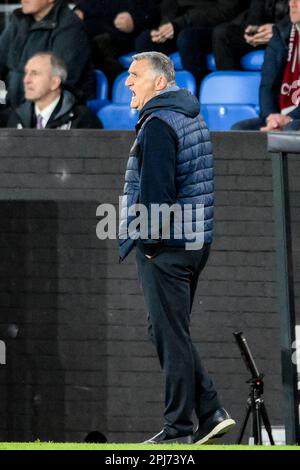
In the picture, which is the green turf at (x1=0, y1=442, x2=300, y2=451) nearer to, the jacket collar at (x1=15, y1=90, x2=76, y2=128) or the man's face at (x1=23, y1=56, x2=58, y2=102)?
the jacket collar at (x1=15, y1=90, x2=76, y2=128)

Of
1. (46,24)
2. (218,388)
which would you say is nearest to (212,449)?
(218,388)

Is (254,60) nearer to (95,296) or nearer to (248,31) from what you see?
(248,31)

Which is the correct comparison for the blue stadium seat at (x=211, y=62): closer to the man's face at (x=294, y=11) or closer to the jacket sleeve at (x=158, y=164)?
the man's face at (x=294, y=11)

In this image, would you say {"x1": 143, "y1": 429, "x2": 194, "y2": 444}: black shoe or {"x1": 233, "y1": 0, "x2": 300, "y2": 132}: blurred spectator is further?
{"x1": 233, "y1": 0, "x2": 300, "y2": 132}: blurred spectator

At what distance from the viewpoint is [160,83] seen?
6.61 meters

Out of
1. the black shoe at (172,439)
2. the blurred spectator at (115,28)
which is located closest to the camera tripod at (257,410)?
the black shoe at (172,439)

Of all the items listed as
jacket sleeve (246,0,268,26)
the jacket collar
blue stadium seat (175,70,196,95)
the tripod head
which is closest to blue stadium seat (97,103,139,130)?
blue stadium seat (175,70,196,95)

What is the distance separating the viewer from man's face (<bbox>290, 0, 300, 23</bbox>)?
866cm

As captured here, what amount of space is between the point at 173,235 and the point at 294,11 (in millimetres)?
2702

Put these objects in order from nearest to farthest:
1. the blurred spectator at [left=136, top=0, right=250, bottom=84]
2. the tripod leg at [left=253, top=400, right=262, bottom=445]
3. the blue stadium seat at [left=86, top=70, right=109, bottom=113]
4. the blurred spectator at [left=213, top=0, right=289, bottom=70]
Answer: the tripod leg at [left=253, top=400, right=262, bottom=445] → the blurred spectator at [left=213, top=0, right=289, bottom=70] → the blurred spectator at [left=136, top=0, right=250, bottom=84] → the blue stadium seat at [left=86, top=70, right=109, bottom=113]

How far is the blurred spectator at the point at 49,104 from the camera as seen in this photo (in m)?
8.68

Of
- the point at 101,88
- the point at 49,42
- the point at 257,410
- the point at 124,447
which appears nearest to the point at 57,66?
the point at 49,42

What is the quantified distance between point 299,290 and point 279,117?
4.38ft

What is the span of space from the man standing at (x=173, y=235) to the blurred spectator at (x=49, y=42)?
2675 millimetres
